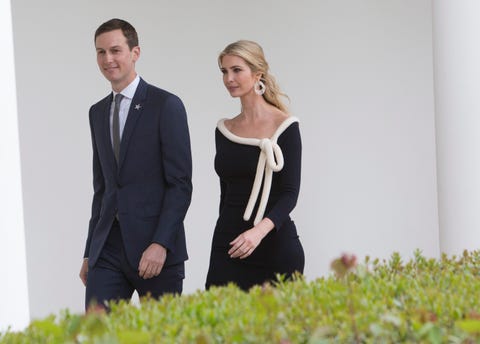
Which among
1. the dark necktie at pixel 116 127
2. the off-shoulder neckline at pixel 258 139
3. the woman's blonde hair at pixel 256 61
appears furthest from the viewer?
the woman's blonde hair at pixel 256 61

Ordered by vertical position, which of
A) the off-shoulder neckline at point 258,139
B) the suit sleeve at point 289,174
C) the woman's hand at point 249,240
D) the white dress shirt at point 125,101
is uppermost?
the white dress shirt at point 125,101

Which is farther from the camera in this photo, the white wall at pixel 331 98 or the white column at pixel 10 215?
the white wall at pixel 331 98

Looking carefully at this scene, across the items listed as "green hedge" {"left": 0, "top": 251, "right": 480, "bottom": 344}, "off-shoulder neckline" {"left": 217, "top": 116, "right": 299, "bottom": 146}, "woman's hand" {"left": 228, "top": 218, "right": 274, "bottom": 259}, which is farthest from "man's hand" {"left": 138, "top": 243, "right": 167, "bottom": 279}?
"green hedge" {"left": 0, "top": 251, "right": 480, "bottom": 344}

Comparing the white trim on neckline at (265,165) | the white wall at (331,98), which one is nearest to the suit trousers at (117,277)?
the white trim on neckline at (265,165)

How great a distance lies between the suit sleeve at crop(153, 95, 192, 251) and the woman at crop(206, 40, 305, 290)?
0.46 metres

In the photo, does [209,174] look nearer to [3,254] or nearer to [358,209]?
[358,209]

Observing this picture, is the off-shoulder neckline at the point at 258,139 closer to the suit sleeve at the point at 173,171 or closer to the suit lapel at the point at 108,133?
the suit sleeve at the point at 173,171

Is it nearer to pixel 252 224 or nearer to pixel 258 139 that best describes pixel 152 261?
pixel 252 224

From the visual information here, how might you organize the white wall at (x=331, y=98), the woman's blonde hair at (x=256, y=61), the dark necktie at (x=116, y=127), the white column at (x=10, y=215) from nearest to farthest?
1. the white column at (x=10, y=215)
2. the dark necktie at (x=116, y=127)
3. the woman's blonde hair at (x=256, y=61)
4. the white wall at (x=331, y=98)

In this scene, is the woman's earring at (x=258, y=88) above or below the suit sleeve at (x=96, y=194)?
above

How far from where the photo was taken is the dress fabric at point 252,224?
5.93m

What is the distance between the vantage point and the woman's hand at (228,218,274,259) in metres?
5.64

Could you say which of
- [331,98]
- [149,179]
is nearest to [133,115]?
[149,179]

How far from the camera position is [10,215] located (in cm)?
513
